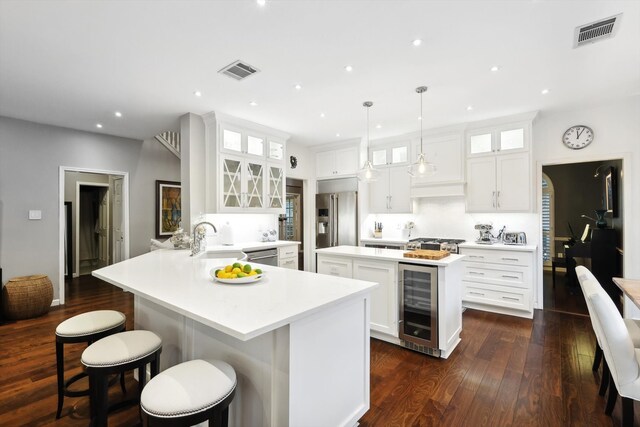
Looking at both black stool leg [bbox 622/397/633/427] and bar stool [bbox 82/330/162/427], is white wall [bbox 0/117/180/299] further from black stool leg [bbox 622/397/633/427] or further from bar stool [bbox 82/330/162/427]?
black stool leg [bbox 622/397/633/427]

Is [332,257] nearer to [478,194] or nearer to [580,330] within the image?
[478,194]

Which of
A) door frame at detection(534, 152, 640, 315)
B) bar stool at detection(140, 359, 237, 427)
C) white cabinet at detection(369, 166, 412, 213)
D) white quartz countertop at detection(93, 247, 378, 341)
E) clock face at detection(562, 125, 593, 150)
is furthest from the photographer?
white cabinet at detection(369, 166, 412, 213)

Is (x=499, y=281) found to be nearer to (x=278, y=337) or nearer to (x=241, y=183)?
(x=278, y=337)

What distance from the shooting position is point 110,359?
1.55 metres

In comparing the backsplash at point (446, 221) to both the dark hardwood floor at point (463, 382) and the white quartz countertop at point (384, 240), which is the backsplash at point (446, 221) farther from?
the dark hardwood floor at point (463, 382)

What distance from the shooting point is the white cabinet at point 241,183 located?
167 inches

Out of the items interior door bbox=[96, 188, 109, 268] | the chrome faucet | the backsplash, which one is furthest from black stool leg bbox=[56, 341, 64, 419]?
interior door bbox=[96, 188, 109, 268]

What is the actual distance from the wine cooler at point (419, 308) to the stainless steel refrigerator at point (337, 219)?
2.50m

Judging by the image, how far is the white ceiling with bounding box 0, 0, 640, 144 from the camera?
82.2 inches

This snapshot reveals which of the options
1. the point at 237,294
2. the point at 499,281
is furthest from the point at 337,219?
the point at 237,294

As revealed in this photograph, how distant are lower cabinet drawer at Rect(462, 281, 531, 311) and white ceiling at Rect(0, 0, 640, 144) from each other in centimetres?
241

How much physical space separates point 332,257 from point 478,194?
2.62m

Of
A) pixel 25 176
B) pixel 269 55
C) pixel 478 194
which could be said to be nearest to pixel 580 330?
pixel 478 194

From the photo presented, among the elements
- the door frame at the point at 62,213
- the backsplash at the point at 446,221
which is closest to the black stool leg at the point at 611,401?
the backsplash at the point at 446,221
